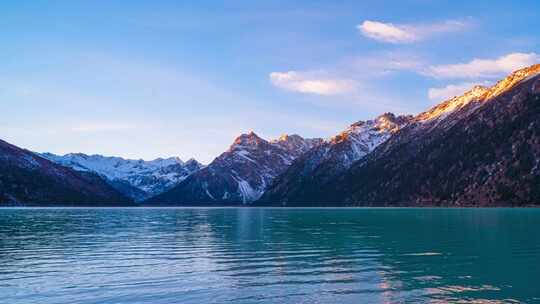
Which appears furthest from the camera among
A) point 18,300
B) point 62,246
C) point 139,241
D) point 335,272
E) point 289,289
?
point 139,241

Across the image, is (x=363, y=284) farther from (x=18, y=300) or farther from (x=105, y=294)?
(x=18, y=300)

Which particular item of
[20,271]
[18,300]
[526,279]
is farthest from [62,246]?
[526,279]

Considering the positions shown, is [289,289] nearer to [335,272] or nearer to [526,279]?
[335,272]

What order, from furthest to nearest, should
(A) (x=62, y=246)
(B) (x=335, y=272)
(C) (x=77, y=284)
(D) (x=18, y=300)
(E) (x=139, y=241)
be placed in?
(E) (x=139, y=241) < (A) (x=62, y=246) < (B) (x=335, y=272) < (C) (x=77, y=284) < (D) (x=18, y=300)

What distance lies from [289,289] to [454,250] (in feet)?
106

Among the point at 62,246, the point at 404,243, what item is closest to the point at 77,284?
the point at 62,246

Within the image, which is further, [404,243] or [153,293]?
[404,243]

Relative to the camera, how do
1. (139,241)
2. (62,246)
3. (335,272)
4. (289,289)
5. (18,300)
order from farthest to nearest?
1. (139,241)
2. (62,246)
3. (335,272)
4. (289,289)
5. (18,300)

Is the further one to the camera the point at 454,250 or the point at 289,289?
the point at 454,250

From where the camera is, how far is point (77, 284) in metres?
40.8

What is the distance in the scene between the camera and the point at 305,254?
201 ft

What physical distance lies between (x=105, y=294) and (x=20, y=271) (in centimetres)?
1582

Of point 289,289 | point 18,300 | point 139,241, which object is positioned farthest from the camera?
point 139,241

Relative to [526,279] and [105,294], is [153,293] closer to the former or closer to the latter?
[105,294]
